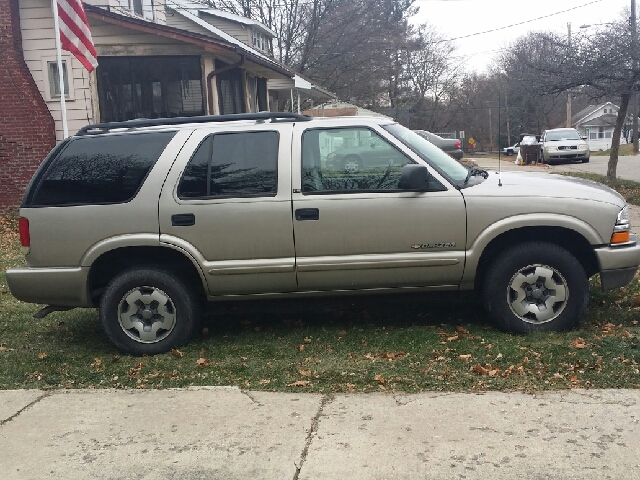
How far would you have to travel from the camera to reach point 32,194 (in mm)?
5730

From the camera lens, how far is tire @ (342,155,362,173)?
562 centimetres

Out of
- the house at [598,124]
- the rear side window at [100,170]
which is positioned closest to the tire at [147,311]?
the rear side window at [100,170]

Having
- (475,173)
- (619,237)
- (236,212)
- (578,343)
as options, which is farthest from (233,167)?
(619,237)

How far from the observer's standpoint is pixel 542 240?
18.7 ft

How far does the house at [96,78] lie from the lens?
48.9 ft

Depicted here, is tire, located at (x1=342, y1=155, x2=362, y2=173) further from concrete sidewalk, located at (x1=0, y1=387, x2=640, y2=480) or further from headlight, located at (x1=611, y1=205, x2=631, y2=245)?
headlight, located at (x1=611, y1=205, x2=631, y2=245)

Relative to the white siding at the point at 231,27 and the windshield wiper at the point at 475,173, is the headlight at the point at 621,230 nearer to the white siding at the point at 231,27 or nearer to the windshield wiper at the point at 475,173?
the windshield wiper at the point at 475,173

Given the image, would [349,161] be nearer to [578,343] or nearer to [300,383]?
[300,383]

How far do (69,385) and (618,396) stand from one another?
3.81 metres

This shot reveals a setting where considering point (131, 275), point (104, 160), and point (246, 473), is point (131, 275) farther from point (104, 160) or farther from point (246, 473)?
point (246, 473)

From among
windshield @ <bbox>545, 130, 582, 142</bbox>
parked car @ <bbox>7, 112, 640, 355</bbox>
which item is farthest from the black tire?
windshield @ <bbox>545, 130, 582, 142</bbox>

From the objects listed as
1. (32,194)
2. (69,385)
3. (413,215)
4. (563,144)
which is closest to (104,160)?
(32,194)

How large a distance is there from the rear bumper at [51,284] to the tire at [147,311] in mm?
207

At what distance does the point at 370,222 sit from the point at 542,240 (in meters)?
1.41
